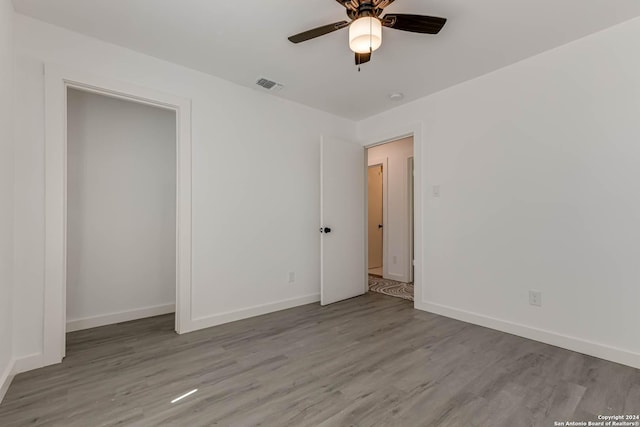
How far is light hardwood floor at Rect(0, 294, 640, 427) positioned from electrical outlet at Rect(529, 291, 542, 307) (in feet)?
1.11

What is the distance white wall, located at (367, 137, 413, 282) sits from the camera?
199 inches

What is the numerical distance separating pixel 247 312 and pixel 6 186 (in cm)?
222

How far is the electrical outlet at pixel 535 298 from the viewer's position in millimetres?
2682

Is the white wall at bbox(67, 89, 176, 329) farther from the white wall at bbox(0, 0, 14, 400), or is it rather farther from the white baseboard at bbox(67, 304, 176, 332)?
the white wall at bbox(0, 0, 14, 400)

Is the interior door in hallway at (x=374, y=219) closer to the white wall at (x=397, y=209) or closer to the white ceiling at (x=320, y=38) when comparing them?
the white wall at (x=397, y=209)

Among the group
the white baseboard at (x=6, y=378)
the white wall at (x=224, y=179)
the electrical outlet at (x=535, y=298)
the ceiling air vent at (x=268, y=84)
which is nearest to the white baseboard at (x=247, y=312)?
the white wall at (x=224, y=179)

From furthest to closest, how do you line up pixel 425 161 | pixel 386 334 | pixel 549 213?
pixel 425 161 → pixel 386 334 → pixel 549 213

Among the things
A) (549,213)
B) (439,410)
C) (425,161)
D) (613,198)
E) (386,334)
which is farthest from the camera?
(425,161)

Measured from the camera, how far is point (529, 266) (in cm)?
275

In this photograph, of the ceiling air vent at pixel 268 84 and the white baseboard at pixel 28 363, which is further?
the ceiling air vent at pixel 268 84

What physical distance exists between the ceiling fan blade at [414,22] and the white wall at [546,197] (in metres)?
1.43

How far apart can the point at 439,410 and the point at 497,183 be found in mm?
2171

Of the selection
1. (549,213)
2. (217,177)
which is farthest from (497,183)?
(217,177)

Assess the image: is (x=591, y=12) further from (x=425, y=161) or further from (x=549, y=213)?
(x=425, y=161)
